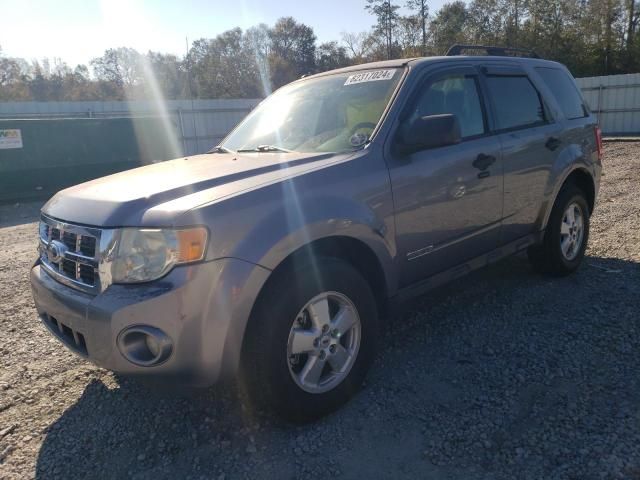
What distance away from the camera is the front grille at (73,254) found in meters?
2.44

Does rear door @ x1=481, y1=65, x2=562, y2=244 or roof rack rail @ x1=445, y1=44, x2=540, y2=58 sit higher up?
roof rack rail @ x1=445, y1=44, x2=540, y2=58

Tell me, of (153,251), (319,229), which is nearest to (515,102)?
(319,229)

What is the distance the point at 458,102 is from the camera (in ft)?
12.2

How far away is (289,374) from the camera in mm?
2574

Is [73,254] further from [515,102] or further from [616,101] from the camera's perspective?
[616,101]

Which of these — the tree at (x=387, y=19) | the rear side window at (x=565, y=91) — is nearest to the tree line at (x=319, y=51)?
the tree at (x=387, y=19)

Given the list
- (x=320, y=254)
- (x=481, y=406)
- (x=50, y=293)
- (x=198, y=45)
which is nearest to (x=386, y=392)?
(x=481, y=406)

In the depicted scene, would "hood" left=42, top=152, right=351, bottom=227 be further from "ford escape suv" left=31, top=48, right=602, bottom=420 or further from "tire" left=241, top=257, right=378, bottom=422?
"tire" left=241, top=257, right=378, bottom=422

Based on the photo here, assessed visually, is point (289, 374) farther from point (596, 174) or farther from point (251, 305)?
point (596, 174)

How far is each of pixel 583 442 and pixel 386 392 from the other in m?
1.04

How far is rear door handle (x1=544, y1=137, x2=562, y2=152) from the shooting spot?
14.2ft

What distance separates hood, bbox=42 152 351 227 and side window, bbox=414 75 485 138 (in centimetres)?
82

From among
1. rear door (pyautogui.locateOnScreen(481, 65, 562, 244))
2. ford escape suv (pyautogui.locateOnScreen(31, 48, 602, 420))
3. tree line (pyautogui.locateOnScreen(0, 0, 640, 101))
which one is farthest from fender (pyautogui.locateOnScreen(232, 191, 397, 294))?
tree line (pyautogui.locateOnScreen(0, 0, 640, 101))

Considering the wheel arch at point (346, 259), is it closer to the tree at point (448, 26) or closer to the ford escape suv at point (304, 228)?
the ford escape suv at point (304, 228)
